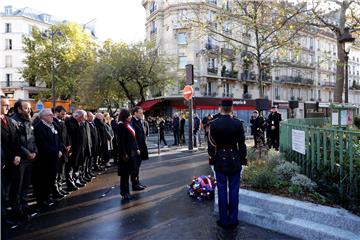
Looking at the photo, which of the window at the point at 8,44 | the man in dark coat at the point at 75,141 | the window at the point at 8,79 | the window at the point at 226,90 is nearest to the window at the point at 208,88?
the window at the point at 226,90

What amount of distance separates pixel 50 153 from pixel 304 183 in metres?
4.69

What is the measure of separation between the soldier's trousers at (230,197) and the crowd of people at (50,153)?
95.8 inches

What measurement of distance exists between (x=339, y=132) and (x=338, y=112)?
10.0 feet

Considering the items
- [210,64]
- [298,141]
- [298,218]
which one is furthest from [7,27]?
[298,218]

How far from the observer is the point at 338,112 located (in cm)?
776

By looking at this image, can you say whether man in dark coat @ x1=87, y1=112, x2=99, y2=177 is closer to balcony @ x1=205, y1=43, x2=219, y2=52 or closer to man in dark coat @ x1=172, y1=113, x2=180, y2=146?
man in dark coat @ x1=172, y1=113, x2=180, y2=146

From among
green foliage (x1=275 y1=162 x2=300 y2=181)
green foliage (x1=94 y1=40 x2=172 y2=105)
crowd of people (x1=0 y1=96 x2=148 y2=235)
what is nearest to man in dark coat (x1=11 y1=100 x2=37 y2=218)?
crowd of people (x1=0 y1=96 x2=148 y2=235)

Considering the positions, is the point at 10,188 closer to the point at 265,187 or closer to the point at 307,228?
the point at 265,187

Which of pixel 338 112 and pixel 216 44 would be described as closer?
pixel 338 112

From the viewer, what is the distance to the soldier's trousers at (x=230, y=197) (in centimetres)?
511

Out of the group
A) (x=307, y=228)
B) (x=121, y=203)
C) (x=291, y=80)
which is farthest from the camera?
(x=291, y=80)

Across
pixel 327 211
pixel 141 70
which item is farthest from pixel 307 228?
pixel 141 70

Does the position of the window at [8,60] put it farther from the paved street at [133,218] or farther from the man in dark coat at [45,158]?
the man in dark coat at [45,158]

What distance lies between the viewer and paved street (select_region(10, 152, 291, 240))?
4832 mm
